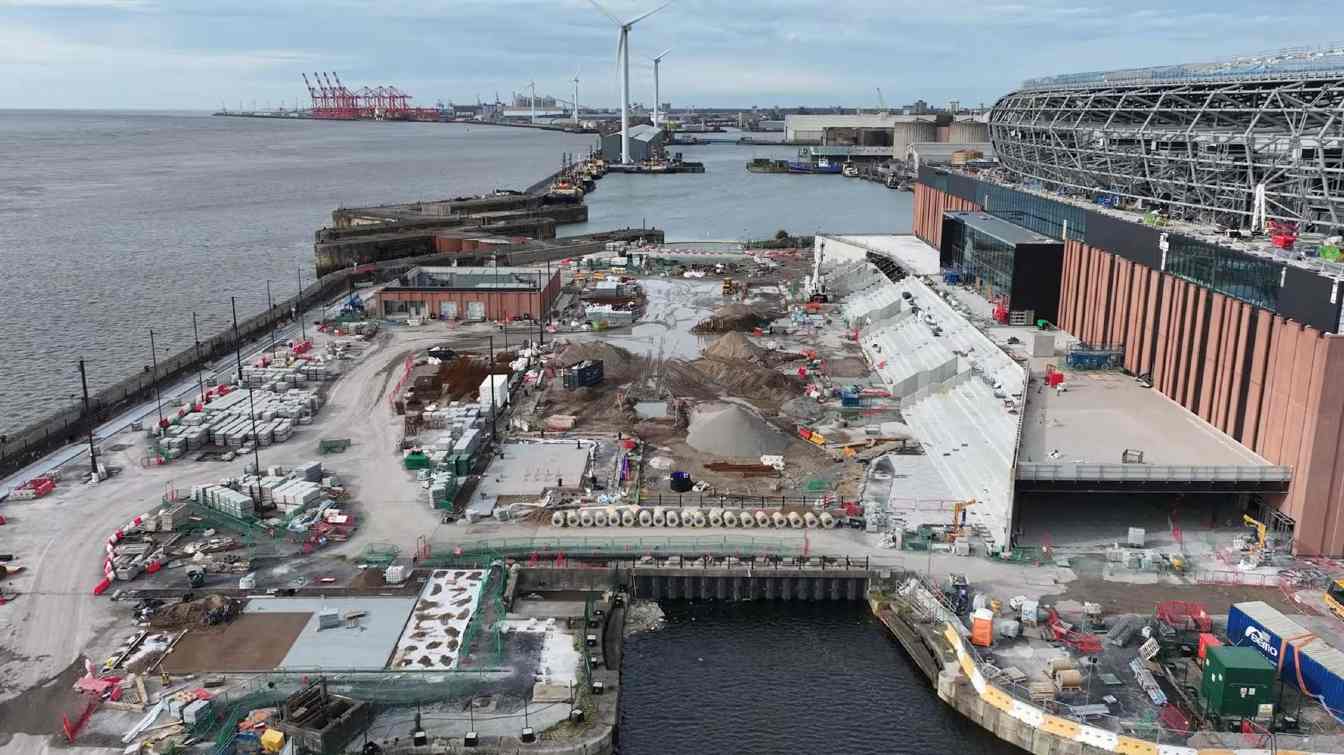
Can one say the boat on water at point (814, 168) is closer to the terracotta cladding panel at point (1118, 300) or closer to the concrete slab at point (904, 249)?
the concrete slab at point (904, 249)

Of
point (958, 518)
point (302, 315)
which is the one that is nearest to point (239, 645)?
point (958, 518)

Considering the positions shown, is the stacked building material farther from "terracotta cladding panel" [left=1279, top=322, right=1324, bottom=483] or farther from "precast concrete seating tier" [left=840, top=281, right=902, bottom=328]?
"precast concrete seating tier" [left=840, top=281, right=902, bottom=328]

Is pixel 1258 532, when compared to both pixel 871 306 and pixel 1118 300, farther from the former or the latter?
pixel 871 306

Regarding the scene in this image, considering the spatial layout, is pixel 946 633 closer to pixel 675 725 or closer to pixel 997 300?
pixel 675 725

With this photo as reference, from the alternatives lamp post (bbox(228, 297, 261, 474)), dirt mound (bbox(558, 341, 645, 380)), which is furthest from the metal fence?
lamp post (bbox(228, 297, 261, 474))

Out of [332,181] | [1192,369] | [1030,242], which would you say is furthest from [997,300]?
[332,181]
